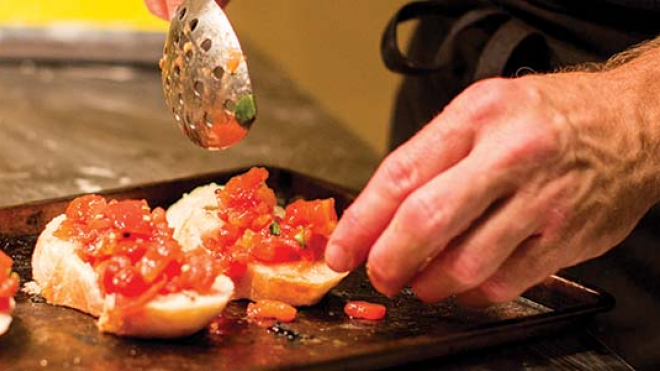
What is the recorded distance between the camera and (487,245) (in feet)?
4.94

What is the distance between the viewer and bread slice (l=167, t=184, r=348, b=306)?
180cm

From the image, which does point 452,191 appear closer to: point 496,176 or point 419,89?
point 496,176

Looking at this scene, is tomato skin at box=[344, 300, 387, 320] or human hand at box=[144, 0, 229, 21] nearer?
tomato skin at box=[344, 300, 387, 320]

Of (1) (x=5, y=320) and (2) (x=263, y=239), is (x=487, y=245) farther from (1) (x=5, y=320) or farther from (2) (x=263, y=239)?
(1) (x=5, y=320)

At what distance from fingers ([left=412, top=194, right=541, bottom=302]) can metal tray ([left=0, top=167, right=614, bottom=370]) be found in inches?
4.0

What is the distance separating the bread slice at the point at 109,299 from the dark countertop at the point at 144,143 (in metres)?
0.35

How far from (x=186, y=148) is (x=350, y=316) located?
1.41 metres

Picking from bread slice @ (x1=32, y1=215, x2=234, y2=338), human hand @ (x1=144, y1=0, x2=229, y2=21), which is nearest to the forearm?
bread slice @ (x1=32, y1=215, x2=234, y2=338)

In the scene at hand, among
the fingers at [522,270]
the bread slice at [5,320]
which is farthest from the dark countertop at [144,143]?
the bread slice at [5,320]

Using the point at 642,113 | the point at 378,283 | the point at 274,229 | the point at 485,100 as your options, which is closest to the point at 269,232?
the point at 274,229

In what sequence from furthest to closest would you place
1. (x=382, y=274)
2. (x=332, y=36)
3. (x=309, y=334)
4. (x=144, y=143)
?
1. (x=332, y=36)
2. (x=144, y=143)
3. (x=309, y=334)
4. (x=382, y=274)

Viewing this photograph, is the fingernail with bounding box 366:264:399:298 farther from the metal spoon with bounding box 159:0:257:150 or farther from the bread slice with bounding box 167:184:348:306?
the metal spoon with bounding box 159:0:257:150

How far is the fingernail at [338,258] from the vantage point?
1583mm

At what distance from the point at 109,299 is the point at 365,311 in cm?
43
